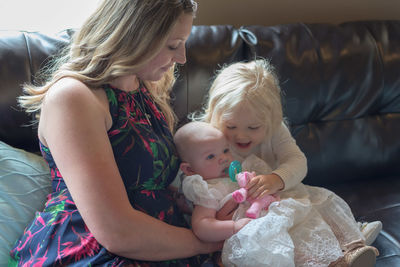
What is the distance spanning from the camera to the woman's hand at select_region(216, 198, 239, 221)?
1380mm

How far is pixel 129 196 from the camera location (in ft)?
4.20

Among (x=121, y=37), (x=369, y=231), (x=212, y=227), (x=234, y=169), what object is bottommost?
(x=369, y=231)

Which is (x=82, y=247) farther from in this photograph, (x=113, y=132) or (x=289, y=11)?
(x=289, y=11)

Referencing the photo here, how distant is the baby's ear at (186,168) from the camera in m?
1.44

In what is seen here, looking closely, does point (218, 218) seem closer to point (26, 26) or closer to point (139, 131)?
point (139, 131)

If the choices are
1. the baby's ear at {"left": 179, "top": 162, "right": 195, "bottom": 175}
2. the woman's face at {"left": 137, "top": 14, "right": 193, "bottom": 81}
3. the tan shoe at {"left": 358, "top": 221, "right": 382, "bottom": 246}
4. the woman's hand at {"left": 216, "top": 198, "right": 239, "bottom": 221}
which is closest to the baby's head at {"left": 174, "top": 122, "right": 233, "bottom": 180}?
the baby's ear at {"left": 179, "top": 162, "right": 195, "bottom": 175}

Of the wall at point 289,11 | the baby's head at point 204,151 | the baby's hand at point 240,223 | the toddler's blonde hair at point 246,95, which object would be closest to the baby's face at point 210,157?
the baby's head at point 204,151

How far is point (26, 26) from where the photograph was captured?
2098mm

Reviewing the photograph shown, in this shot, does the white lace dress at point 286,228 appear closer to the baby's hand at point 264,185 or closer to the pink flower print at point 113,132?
the baby's hand at point 264,185

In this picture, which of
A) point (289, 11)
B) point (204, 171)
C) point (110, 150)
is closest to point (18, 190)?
point (110, 150)

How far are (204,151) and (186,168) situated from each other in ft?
0.29

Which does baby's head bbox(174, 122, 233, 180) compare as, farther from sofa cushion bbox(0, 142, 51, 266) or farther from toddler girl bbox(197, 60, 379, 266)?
sofa cushion bbox(0, 142, 51, 266)

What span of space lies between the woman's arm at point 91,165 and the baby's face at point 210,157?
0.33 m

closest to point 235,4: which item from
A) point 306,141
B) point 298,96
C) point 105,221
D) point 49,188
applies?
point 298,96
